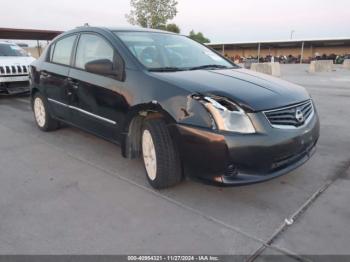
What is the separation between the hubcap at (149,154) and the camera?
10.1 feet

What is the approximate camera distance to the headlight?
2604 millimetres

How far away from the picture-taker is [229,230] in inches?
99.0

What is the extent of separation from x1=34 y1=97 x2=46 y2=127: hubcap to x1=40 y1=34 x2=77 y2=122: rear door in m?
0.34

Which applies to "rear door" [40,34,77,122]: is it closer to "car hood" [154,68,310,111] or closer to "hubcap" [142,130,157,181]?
"hubcap" [142,130,157,181]

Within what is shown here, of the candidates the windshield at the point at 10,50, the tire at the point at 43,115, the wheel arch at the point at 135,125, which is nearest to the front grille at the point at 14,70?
the windshield at the point at 10,50

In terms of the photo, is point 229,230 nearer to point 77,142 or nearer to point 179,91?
point 179,91

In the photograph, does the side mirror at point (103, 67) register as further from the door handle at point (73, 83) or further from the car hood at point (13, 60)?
the car hood at point (13, 60)

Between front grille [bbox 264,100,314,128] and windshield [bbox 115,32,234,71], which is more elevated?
windshield [bbox 115,32,234,71]

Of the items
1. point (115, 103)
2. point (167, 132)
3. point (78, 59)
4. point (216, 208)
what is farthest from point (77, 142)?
point (216, 208)

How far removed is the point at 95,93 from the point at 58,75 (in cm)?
110

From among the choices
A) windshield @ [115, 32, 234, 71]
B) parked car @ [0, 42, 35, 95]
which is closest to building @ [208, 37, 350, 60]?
→ parked car @ [0, 42, 35, 95]

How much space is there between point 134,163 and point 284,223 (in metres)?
1.94

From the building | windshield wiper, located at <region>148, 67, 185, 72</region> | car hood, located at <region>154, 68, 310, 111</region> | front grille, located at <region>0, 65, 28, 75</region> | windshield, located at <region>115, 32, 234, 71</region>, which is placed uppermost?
windshield, located at <region>115, 32, 234, 71</region>

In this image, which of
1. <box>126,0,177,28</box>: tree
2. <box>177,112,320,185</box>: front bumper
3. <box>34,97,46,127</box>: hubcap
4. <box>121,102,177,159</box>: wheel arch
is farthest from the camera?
<box>126,0,177,28</box>: tree
